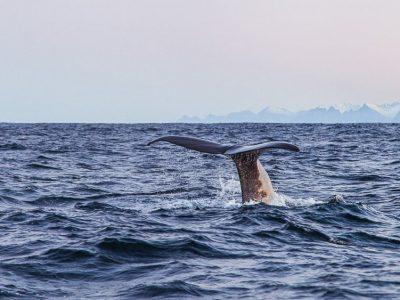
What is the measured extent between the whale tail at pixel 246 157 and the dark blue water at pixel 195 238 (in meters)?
0.41

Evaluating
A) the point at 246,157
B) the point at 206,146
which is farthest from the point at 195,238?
the point at 246,157

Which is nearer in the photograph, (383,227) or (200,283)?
(200,283)

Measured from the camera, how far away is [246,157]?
492 inches

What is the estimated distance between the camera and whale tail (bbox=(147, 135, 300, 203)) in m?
11.8

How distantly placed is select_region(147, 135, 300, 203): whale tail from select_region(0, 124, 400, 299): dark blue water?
406 mm

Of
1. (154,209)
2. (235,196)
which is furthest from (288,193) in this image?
(154,209)

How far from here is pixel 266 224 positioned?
11367mm

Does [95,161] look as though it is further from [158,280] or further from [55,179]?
[158,280]

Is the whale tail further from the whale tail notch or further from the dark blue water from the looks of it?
the dark blue water

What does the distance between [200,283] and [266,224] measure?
154 inches

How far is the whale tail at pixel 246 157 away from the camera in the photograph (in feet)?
38.7

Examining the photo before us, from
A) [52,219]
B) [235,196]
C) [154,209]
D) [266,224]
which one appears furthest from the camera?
[235,196]

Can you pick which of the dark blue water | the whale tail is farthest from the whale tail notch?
the dark blue water

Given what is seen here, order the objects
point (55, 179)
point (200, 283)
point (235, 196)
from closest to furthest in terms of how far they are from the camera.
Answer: point (200, 283) < point (235, 196) < point (55, 179)
